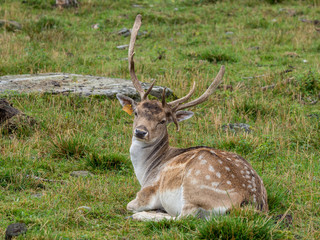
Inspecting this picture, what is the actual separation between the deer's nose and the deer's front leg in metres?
0.56

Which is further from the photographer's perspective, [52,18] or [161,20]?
[161,20]

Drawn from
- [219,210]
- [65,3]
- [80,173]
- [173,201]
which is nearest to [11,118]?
[80,173]

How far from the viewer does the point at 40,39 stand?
12.4 m

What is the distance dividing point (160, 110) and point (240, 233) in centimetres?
211

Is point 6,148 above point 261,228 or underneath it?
underneath

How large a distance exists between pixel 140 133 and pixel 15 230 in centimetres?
176

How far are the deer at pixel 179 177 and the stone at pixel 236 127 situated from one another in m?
1.83

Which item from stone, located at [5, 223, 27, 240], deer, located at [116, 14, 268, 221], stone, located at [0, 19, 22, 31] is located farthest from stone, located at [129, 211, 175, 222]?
stone, located at [0, 19, 22, 31]

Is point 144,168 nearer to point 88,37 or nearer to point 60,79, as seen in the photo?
point 60,79

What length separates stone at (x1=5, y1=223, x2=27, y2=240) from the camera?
4434 millimetres

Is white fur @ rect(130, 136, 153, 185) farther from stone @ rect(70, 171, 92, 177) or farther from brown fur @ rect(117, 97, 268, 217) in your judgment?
stone @ rect(70, 171, 92, 177)

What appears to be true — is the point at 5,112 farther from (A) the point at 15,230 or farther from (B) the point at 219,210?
(B) the point at 219,210

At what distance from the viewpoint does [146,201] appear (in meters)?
5.46

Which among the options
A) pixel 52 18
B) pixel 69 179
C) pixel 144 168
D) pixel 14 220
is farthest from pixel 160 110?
pixel 52 18
